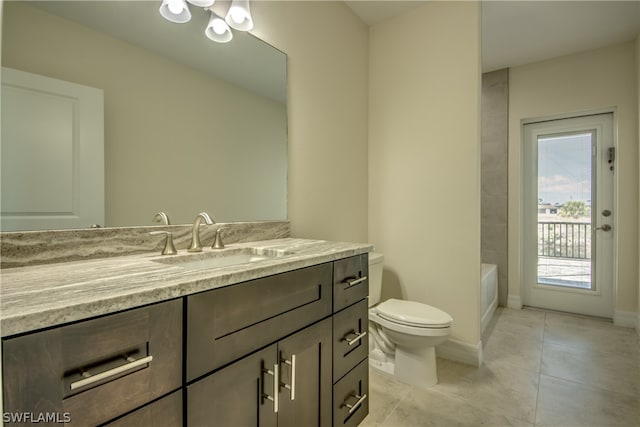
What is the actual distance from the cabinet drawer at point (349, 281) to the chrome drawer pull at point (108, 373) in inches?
29.7

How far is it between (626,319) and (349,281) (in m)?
3.06

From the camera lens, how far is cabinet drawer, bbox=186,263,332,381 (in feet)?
2.56

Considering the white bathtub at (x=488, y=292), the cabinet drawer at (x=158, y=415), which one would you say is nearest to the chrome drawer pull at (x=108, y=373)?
the cabinet drawer at (x=158, y=415)

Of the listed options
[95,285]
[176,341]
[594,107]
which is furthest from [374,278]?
[594,107]

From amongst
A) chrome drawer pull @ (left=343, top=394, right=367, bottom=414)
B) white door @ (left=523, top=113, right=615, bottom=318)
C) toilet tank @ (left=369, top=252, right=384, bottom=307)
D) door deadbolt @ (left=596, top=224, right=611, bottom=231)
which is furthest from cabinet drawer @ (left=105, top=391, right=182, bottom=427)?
door deadbolt @ (left=596, top=224, right=611, bottom=231)

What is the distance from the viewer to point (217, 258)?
1.32 metres

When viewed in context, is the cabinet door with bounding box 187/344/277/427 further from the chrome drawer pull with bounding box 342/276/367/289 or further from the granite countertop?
the chrome drawer pull with bounding box 342/276/367/289

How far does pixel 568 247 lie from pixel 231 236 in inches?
134

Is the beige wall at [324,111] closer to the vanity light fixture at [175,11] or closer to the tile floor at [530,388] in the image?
the vanity light fixture at [175,11]

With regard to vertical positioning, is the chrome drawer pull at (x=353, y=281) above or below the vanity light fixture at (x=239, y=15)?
below

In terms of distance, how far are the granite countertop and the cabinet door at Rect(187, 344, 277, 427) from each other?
0.81 ft

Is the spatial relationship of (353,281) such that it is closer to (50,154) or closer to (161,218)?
(161,218)

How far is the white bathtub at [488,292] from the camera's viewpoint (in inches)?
104

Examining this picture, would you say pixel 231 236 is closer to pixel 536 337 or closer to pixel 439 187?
pixel 439 187
